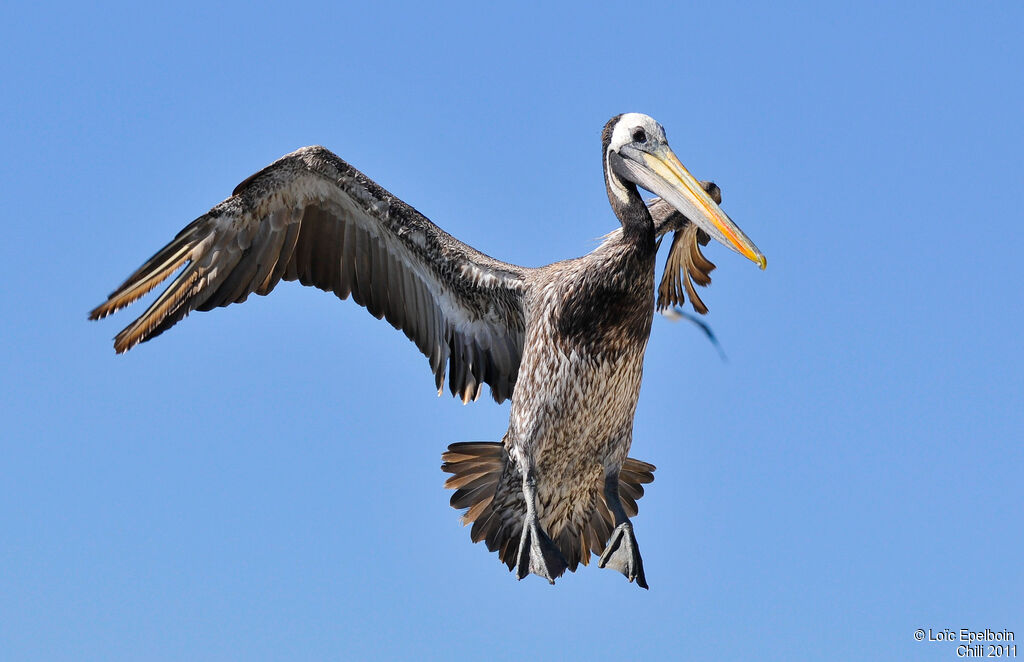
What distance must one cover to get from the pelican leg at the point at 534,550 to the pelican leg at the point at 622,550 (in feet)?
1.25

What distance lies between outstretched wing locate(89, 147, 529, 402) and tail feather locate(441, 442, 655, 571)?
667mm

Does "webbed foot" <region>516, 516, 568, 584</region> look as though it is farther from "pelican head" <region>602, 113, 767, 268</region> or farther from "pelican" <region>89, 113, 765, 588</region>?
"pelican head" <region>602, 113, 767, 268</region>

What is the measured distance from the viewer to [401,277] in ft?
27.0

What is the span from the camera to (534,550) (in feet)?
22.9

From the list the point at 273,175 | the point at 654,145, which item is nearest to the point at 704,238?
the point at 654,145

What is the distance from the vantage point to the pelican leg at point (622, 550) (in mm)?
7191

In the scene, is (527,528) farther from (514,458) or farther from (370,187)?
(370,187)

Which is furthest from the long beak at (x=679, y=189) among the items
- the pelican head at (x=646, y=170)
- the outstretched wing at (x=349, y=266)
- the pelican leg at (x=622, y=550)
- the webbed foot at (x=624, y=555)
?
the webbed foot at (x=624, y=555)

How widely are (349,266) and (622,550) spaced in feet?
8.98

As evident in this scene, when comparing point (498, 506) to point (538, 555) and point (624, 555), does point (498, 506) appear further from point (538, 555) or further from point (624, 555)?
point (624, 555)

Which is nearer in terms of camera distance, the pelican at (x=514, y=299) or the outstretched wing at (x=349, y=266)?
the pelican at (x=514, y=299)

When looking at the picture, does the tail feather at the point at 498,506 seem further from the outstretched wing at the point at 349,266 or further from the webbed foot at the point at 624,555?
the outstretched wing at the point at 349,266

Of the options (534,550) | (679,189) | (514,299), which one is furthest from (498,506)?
(679,189)

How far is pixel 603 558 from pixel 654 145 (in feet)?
8.38
